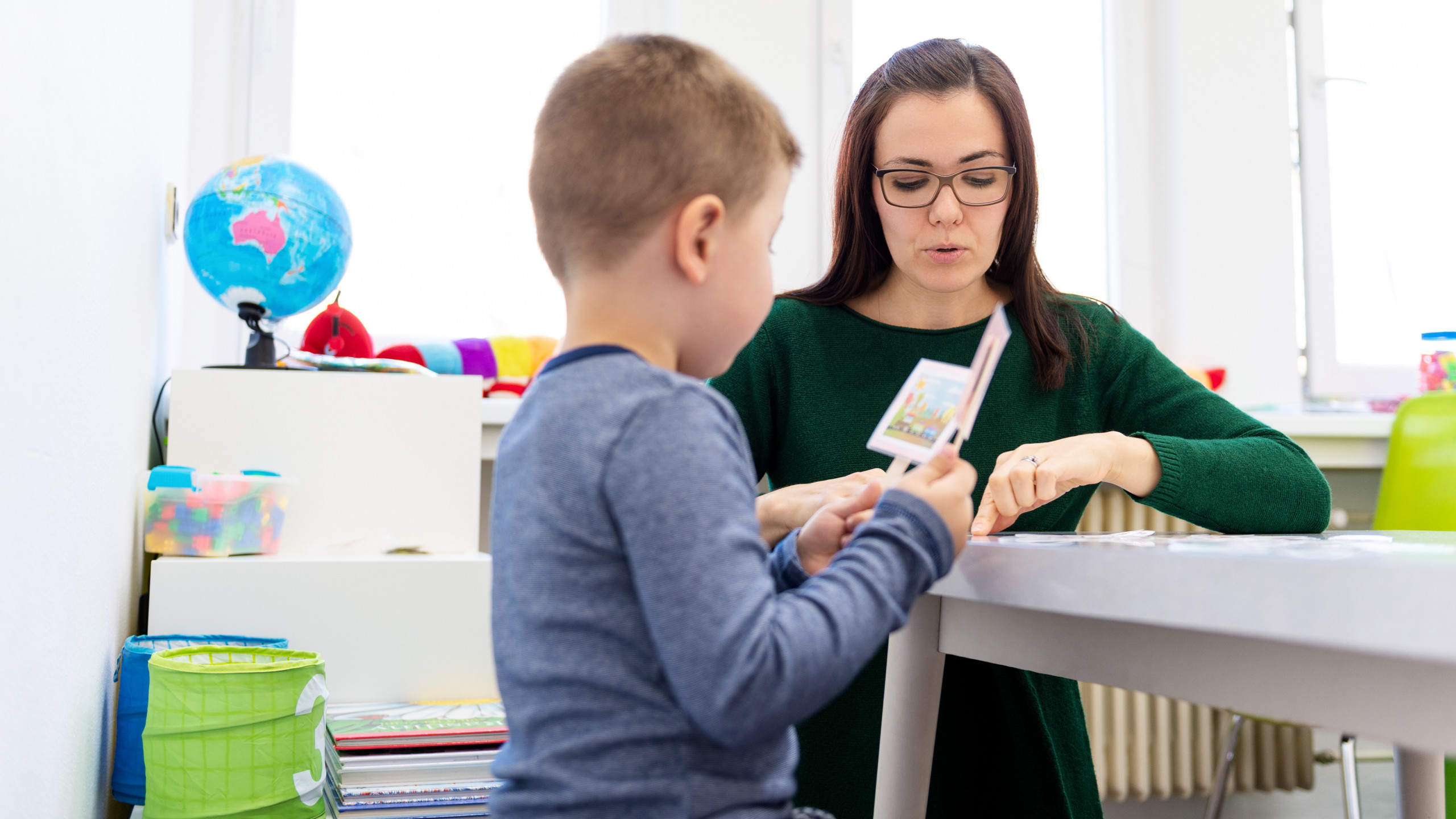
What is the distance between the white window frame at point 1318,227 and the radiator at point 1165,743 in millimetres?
649

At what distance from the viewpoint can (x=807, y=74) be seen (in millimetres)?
2387

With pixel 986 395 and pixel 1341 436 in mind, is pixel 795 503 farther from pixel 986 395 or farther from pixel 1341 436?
pixel 1341 436

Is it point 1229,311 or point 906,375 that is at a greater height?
point 1229,311

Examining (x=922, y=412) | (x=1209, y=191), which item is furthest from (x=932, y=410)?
(x=1209, y=191)

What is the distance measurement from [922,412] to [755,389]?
1.64 feet

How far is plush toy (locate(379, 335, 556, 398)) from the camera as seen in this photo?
1.97m

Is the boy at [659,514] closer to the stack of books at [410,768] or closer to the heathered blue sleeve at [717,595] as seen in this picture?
the heathered blue sleeve at [717,595]

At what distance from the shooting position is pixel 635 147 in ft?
2.00

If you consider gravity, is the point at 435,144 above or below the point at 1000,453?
above

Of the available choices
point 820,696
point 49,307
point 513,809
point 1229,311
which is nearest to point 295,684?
point 49,307

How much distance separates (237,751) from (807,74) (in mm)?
1809

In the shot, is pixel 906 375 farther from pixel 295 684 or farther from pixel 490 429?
pixel 490 429

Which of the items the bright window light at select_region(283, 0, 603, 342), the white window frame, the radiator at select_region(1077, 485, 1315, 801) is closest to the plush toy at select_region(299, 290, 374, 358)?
the bright window light at select_region(283, 0, 603, 342)

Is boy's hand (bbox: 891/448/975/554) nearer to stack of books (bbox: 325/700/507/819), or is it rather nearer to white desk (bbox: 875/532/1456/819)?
white desk (bbox: 875/532/1456/819)
